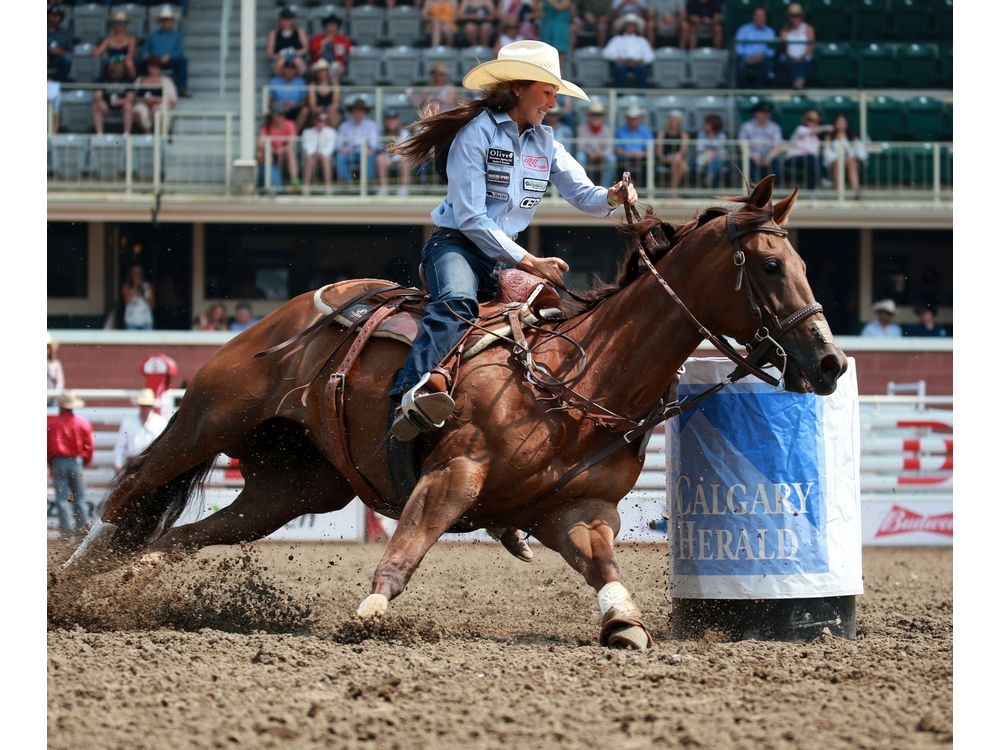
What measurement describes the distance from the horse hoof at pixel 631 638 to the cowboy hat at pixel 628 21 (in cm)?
1515

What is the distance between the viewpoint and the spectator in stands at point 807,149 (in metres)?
16.8

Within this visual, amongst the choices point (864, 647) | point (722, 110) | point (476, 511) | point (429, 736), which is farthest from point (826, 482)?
point (722, 110)

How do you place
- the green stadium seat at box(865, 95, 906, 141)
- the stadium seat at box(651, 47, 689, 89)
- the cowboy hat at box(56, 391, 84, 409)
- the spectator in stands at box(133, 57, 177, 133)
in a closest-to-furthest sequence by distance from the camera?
the cowboy hat at box(56, 391, 84, 409) → the spectator in stands at box(133, 57, 177, 133) → the green stadium seat at box(865, 95, 906, 141) → the stadium seat at box(651, 47, 689, 89)

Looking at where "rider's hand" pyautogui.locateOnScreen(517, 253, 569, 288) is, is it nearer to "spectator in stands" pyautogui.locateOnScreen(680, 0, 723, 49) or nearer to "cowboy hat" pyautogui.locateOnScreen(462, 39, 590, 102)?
"cowboy hat" pyautogui.locateOnScreen(462, 39, 590, 102)

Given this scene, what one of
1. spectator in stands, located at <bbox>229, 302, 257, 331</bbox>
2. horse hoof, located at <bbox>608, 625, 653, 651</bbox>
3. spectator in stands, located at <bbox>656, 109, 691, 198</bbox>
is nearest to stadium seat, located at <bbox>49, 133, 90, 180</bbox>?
spectator in stands, located at <bbox>229, 302, 257, 331</bbox>

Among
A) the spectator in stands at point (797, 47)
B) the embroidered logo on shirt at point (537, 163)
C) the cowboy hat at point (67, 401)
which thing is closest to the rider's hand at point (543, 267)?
the embroidered logo on shirt at point (537, 163)

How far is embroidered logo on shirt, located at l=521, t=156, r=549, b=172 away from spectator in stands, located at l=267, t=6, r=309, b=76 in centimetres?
1285

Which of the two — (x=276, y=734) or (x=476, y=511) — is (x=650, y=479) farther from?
(x=276, y=734)

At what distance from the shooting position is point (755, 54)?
18.6 m

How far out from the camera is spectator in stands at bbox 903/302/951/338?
16.8 meters

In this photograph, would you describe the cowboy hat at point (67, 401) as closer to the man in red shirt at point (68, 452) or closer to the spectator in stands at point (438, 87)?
the man in red shirt at point (68, 452)

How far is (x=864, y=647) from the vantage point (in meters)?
5.49

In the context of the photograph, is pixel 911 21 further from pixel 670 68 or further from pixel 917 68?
pixel 670 68

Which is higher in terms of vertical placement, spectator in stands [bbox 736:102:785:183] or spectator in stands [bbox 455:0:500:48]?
spectator in stands [bbox 455:0:500:48]
